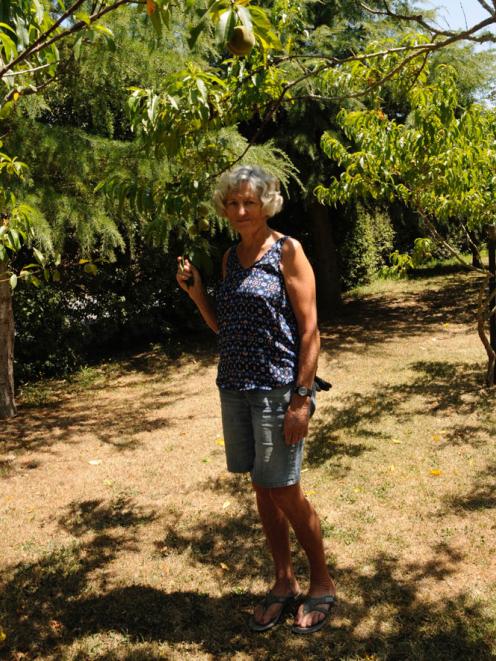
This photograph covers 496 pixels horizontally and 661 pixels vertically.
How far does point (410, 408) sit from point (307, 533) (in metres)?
3.37

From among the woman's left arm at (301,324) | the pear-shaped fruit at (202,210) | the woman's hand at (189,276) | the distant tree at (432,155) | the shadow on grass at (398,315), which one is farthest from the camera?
the shadow on grass at (398,315)

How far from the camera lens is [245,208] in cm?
265

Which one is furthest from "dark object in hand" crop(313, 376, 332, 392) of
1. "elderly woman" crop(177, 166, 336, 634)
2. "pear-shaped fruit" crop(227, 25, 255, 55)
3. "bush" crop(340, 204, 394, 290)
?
"bush" crop(340, 204, 394, 290)

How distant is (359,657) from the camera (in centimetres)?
266

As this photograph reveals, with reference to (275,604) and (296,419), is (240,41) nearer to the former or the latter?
(296,419)

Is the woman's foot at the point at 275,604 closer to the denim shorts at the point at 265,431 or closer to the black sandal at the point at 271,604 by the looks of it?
the black sandal at the point at 271,604

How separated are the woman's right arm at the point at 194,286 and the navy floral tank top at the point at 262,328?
0.24 metres

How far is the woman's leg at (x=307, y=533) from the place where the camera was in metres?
2.73

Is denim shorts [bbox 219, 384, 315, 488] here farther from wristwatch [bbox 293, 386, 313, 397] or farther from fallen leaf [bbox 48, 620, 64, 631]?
fallen leaf [bbox 48, 620, 64, 631]

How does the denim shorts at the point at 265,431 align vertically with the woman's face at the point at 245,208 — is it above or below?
below

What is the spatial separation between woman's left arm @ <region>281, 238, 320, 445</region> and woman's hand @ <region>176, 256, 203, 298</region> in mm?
464

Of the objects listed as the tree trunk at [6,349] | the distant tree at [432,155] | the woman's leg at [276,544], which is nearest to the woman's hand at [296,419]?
the woman's leg at [276,544]

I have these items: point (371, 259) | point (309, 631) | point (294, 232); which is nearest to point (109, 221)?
point (309, 631)

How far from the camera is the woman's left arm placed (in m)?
2.58
